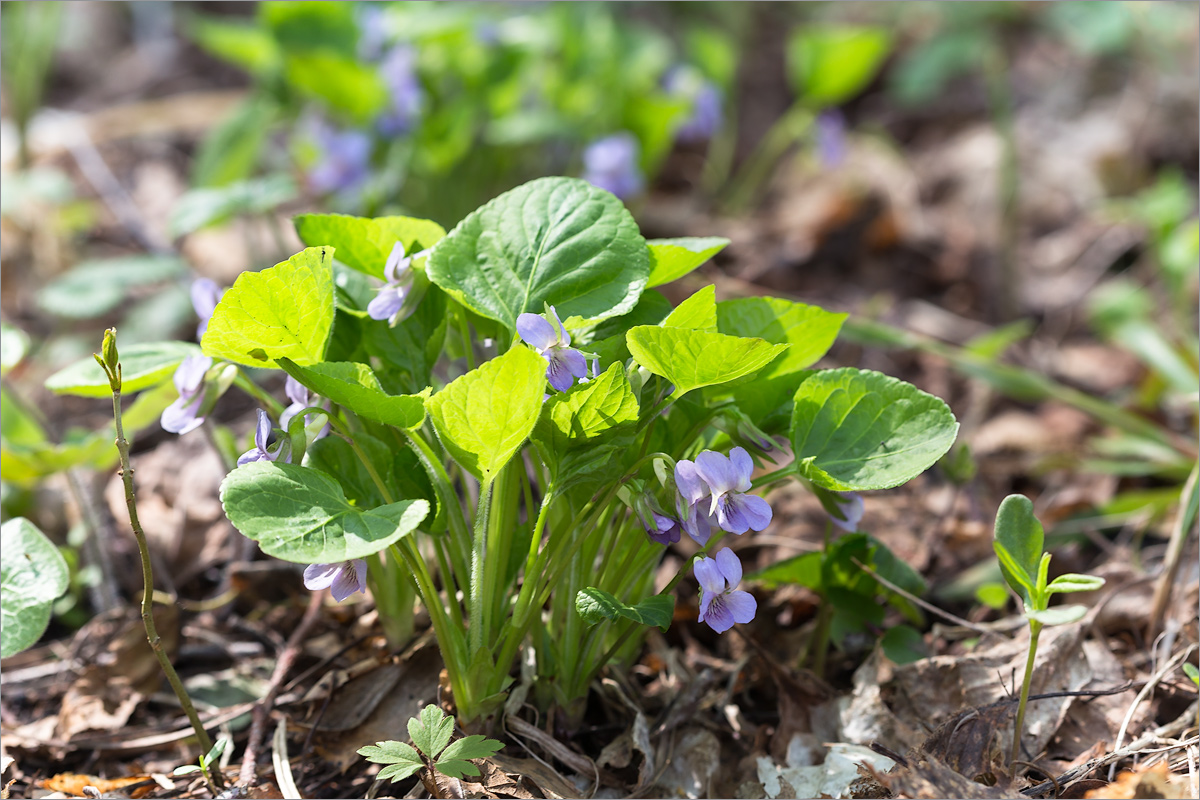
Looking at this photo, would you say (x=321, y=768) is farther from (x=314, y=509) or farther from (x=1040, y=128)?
(x=1040, y=128)

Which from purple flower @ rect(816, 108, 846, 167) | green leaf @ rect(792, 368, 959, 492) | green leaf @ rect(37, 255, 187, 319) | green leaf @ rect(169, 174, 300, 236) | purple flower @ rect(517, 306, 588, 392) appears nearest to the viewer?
purple flower @ rect(517, 306, 588, 392)

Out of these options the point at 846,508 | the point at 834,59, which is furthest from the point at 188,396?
the point at 834,59

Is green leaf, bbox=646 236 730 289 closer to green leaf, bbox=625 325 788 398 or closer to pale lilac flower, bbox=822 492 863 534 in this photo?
green leaf, bbox=625 325 788 398

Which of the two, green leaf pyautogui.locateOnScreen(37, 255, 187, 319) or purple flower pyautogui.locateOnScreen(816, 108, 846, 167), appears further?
purple flower pyautogui.locateOnScreen(816, 108, 846, 167)

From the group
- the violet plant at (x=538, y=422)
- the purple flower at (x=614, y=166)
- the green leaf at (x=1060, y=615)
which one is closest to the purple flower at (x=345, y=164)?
the purple flower at (x=614, y=166)

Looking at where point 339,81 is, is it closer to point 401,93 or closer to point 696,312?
point 401,93

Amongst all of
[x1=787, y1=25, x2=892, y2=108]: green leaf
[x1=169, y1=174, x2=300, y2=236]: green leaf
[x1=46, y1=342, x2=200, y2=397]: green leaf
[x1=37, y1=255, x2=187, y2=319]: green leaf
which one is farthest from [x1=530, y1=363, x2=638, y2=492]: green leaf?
[x1=787, y1=25, x2=892, y2=108]: green leaf
